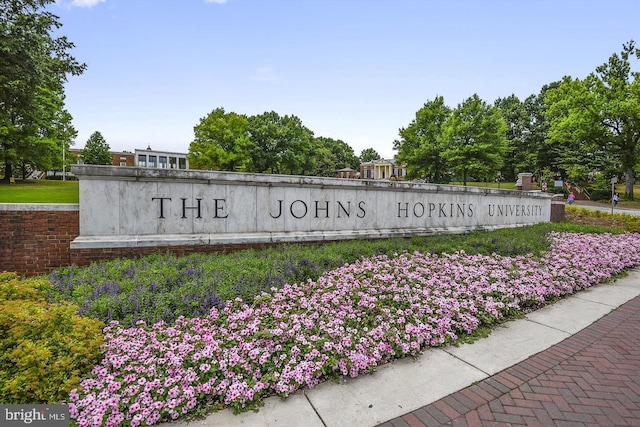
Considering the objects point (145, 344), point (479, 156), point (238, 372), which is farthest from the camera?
point (479, 156)

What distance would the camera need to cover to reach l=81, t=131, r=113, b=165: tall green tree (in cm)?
6538

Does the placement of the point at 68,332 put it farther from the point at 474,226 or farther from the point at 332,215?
the point at 474,226

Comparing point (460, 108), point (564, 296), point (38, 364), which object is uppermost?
point (460, 108)

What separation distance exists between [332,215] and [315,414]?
5434 mm

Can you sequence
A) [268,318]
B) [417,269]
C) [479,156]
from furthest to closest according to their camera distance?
[479,156]
[417,269]
[268,318]

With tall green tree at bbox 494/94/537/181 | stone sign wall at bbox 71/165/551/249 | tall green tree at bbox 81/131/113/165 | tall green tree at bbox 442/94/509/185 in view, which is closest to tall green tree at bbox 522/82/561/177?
tall green tree at bbox 494/94/537/181

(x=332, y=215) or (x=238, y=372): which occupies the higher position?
(x=332, y=215)

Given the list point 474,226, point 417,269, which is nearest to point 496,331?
point 417,269

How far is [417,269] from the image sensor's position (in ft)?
18.4

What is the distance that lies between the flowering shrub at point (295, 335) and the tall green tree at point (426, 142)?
29701mm

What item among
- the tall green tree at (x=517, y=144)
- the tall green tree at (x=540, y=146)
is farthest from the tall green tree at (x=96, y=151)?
the tall green tree at (x=540, y=146)

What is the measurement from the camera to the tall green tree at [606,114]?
2900 centimetres

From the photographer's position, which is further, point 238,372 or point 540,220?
point 540,220

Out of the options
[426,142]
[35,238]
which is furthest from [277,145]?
[35,238]
